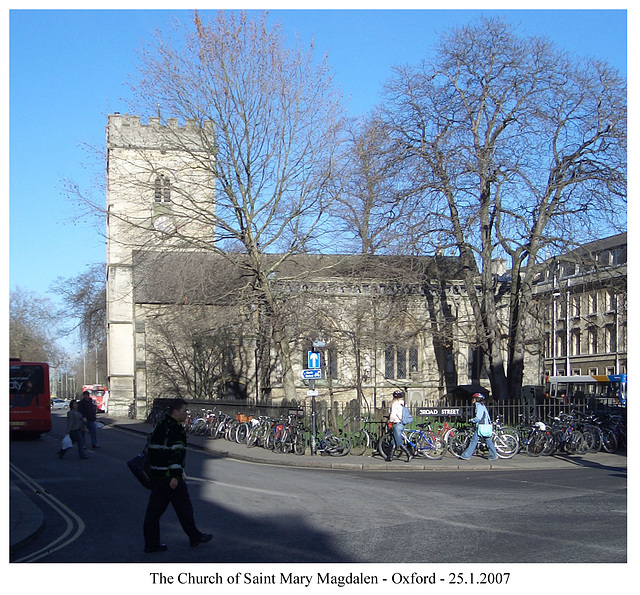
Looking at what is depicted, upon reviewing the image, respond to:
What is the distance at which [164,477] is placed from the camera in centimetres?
810

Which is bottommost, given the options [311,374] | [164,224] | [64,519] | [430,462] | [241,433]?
[241,433]

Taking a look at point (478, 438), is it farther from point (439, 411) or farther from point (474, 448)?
point (439, 411)

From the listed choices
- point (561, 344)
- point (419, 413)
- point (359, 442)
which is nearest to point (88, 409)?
point (359, 442)

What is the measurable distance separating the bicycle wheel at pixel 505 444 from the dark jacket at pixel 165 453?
13488 millimetres

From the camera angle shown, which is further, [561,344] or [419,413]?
[561,344]

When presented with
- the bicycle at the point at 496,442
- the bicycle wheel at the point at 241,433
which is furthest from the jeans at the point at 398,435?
the bicycle wheel at the point at 241,433

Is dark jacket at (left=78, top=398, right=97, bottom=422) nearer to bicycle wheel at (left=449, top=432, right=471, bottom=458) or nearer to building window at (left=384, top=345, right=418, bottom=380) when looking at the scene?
bicycle wheel at (left=449, top=432, right=471, bottom=458)

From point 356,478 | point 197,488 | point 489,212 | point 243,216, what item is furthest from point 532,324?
point 197,488

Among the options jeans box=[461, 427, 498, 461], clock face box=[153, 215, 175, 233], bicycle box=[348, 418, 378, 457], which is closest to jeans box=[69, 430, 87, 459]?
bicycle box=[348, 418, 378, 457]

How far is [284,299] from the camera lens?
28594mm

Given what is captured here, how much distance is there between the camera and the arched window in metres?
27.8

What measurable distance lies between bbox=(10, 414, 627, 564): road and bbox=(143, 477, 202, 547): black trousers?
0.78ft

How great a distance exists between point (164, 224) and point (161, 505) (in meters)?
21.8

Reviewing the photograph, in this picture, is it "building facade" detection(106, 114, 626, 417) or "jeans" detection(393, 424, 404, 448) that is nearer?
"jeans" detection(393, 424, 404, 448)
